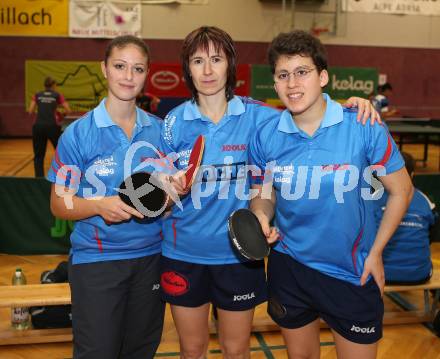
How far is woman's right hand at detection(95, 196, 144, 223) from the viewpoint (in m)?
2.62

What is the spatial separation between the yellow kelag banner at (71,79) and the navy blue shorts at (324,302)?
14.7 metres

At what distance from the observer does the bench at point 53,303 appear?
416 cm

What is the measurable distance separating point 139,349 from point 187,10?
15345mm

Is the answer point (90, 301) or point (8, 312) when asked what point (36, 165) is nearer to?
point (8, 312)

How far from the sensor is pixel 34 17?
646 inches

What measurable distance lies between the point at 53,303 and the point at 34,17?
14157mm

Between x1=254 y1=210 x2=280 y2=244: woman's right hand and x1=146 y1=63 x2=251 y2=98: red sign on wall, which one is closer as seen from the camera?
x1=254 y1=210 x2=280 y2=244: woman's right hand

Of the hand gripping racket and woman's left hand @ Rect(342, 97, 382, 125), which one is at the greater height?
woman's left hand @ Rect(342, 97, 382, 125)

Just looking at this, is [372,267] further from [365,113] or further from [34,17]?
[34,17]

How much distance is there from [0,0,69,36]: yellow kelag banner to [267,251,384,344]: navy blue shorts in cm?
1552

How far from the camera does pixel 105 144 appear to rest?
2768 millimetres

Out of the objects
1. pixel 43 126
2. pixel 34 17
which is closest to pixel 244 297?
pixel 43 126

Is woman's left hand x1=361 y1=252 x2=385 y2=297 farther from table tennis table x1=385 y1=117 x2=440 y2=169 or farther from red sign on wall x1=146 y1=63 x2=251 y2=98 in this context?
red sign on wall x1=146 y1=63 x2=251 y2=98

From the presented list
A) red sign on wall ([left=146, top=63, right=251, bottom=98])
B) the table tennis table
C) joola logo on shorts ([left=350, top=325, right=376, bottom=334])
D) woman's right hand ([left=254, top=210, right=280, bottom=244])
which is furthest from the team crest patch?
red sign on wall ([left=146, top=63, right=251, bottom=98])
